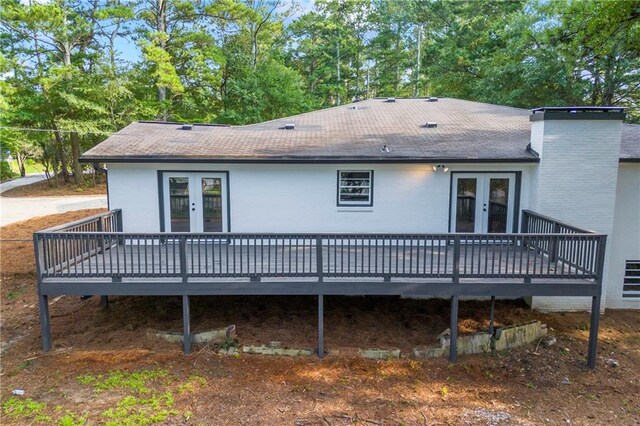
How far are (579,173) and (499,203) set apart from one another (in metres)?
1.70

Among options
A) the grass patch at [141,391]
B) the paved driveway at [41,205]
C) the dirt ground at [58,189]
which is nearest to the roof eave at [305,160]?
the grass patch at [141,391]

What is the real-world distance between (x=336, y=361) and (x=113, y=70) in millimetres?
25531

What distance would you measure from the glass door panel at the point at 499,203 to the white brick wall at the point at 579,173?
2.04ft

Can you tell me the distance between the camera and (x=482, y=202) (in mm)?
9383

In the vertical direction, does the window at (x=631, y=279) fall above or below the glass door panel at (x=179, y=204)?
below

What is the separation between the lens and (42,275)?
6863 mm

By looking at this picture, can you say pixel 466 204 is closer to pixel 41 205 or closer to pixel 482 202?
pixel 482 202

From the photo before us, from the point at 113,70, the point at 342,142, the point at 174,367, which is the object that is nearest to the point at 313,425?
the point at 174,367

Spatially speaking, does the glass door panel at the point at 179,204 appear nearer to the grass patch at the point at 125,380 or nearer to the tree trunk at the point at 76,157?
the grass patch at the point at 125,380

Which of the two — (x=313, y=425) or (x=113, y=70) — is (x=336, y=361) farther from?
(x=113, y=70)

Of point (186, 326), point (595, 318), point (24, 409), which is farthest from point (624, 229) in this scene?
point (24, 409)

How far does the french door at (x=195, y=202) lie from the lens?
936 centimetres

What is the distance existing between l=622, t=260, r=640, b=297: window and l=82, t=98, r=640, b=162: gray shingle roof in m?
2.63

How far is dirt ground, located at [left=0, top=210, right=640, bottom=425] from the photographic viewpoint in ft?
18.1
